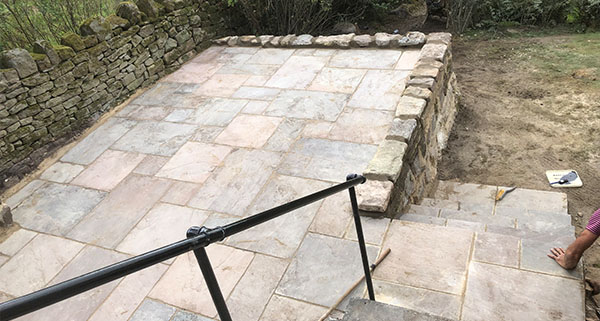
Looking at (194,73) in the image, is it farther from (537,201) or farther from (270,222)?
(537,201)

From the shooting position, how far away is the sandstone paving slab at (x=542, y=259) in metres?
2.13

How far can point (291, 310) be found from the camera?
2.22 metres

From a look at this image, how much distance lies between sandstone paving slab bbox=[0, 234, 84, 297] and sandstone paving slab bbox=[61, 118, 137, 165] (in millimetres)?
1079

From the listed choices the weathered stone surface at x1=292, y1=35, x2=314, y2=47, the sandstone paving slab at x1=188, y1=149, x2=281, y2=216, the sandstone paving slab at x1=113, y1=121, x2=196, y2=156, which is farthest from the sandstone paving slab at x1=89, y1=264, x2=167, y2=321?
the weathered stone surface at x1=292, y1=35, x2=314, y2=47

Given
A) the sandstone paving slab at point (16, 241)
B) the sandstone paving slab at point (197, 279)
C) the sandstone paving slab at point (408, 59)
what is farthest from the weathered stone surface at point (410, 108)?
the sandstone paving slab at point (16, 241)

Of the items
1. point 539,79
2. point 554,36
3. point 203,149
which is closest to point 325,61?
point 203,149

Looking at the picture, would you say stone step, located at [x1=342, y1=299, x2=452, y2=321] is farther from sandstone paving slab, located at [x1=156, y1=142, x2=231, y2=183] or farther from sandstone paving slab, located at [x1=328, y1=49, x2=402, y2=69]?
sandstone paving slab, located at [x1=328, y1=49, x2=402, y2=69]

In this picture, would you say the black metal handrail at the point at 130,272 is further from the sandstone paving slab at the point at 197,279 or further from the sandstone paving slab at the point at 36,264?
the sandstone paving slab at the point at 36,264

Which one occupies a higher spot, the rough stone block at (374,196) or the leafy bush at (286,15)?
the leafy bush at (286,15)

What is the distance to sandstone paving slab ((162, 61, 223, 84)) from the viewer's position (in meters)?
5.23

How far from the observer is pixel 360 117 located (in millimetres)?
3951

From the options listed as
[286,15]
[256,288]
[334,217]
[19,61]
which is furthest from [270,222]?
[286,15]

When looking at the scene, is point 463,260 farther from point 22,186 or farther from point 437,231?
point 22,186

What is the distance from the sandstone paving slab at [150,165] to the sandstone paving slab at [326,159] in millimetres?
1132
